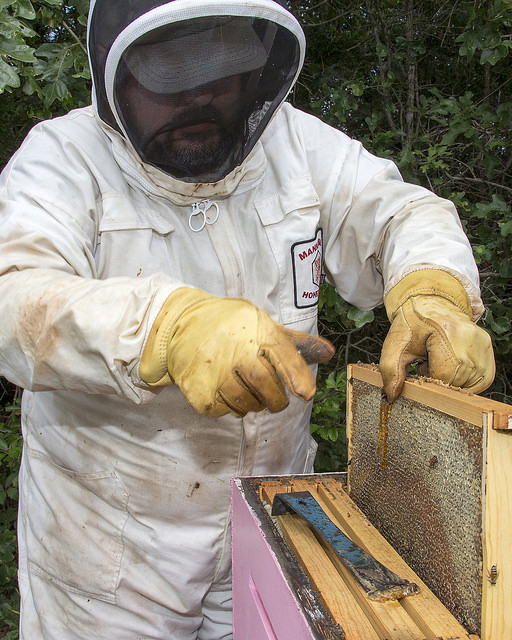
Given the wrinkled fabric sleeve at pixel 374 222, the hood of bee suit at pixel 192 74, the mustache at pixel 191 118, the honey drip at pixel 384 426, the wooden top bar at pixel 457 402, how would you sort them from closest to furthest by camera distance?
the wooden top bar at pixel 457 402
the honey drip at pixel 384 426
the hood of bee suit at pixel 192 74
the mustache at pixel 191 118
the wrinkled fabric sleeve at pixel 374 222

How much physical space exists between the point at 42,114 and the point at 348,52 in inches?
96.1

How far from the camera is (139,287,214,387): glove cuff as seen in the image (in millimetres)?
1165

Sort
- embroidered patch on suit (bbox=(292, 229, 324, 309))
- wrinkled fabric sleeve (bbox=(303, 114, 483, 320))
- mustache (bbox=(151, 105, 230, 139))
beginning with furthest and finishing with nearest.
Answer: embroidered patch on suit (bbox=(292, 229, 324, 309)), wrinkled fabric sleeve (bbox=(303, 114, 483, 320)), mustache (bbox=(151, 105, 230, 139))

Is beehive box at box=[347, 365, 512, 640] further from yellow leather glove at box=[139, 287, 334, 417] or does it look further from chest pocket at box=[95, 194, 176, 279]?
chest pocket at box=[95, 194, 176, 279]

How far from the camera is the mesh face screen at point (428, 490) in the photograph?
97cm

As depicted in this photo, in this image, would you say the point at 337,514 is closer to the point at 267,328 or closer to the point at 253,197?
the point at 267,328

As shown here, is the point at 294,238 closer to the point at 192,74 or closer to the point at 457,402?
the point at 192,74

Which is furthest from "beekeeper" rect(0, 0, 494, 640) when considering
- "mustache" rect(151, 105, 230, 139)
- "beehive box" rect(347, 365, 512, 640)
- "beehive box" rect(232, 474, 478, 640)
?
"beehive box" rect(232, 474, 478, 640)

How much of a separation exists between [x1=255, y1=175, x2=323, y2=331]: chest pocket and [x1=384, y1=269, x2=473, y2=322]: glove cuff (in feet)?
1.02

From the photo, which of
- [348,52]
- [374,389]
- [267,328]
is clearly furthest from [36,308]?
[348,52]

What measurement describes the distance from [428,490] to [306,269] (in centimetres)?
87

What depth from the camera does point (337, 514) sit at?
1.37 meters

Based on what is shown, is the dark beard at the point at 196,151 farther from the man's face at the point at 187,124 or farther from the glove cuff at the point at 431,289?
the glove cuff at the point at 431,289

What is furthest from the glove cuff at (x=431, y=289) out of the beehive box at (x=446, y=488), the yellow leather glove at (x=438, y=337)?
the beehive box at (x=446, y=488)
